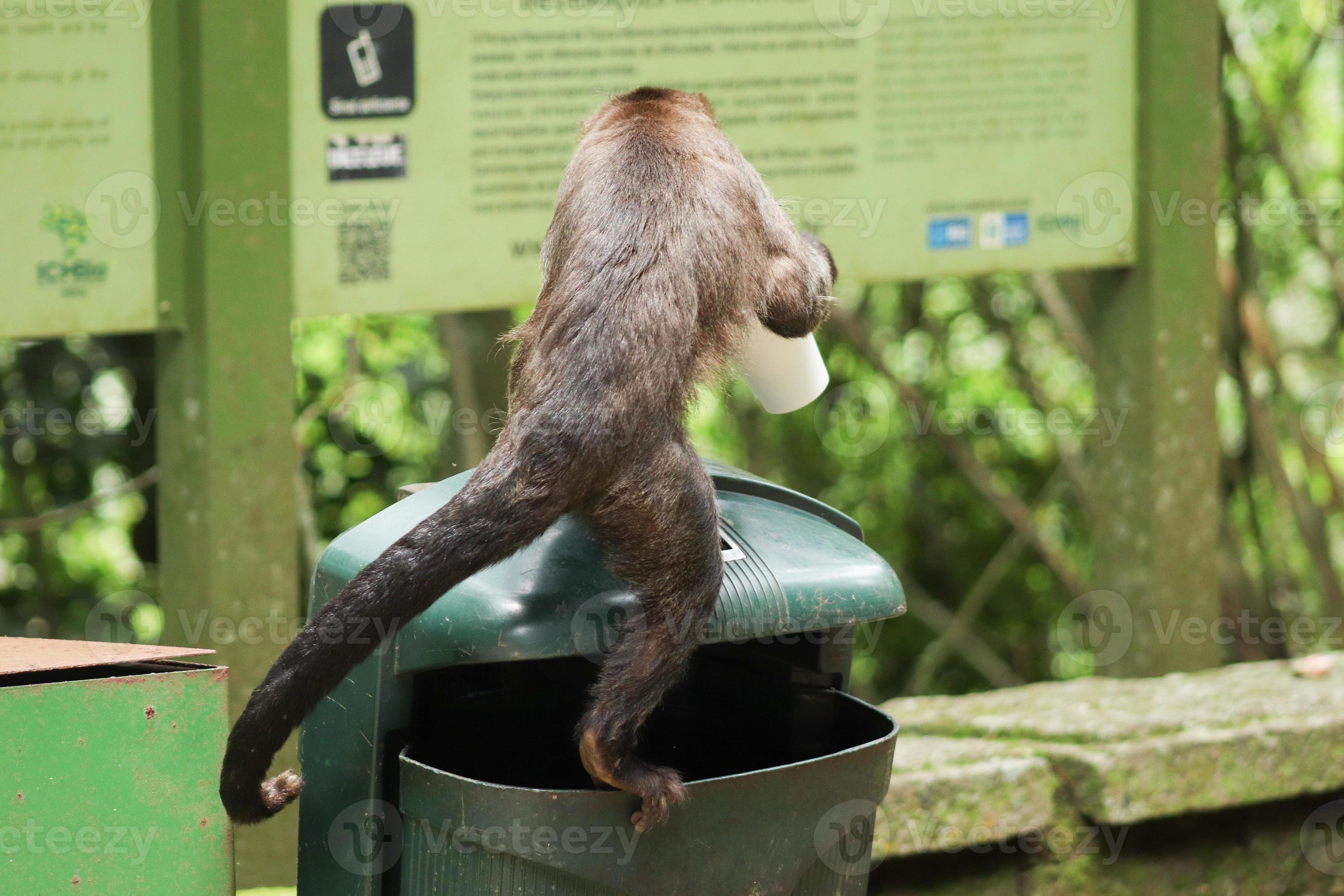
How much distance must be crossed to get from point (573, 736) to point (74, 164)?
2.03 m

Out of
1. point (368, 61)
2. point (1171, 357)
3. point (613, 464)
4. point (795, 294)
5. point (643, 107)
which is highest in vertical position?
point (368, 61)

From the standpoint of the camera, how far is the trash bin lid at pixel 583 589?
2.08m

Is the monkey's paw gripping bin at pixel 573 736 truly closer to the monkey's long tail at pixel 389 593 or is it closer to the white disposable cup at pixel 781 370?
the monkey's long tail at pixel 389 593

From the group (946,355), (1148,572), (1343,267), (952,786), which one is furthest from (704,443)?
(952,786)

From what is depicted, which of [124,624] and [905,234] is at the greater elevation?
[905,234]

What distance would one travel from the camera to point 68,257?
356 centimetres

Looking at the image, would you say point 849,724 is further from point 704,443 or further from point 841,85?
point 704,443

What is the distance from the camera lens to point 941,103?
4395mm

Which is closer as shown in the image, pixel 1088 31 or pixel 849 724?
pixel 849 724

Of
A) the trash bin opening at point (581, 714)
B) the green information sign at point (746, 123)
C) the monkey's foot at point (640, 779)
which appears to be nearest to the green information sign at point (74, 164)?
the green information sign at point (746, 123)

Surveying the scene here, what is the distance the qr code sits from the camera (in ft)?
12.5

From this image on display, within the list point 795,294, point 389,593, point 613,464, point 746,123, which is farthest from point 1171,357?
point 389,593

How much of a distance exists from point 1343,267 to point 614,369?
515 cm

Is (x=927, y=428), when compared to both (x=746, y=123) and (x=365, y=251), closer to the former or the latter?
(x=746, y=123)
